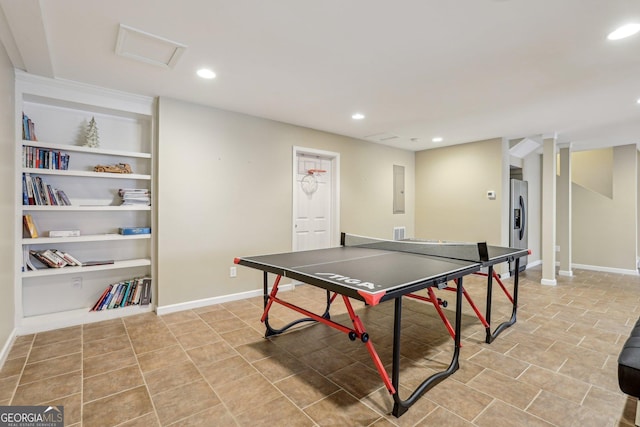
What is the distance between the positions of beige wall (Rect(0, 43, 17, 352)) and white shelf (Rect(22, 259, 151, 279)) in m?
0.20

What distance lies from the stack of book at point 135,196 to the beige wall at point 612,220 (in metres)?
7.79

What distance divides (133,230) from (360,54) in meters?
2.93

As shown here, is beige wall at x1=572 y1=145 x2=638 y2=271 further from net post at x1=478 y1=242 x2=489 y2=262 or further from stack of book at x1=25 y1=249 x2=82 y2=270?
stack of book at x1=25 y1=249 x2=82 y2=270

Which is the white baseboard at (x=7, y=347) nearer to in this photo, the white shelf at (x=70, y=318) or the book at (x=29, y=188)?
the white shelf at (x=70, y=318)

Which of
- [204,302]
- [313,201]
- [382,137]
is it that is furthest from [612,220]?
[204,302]

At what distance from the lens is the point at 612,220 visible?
590 cm

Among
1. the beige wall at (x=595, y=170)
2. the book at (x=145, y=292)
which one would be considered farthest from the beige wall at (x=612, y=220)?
the book at (x=145, y=292)

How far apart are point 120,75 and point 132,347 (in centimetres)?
246

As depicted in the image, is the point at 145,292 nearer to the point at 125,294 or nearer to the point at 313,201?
the point at 125,294

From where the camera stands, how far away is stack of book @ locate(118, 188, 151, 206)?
336 cm

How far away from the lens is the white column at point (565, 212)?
5609 millimetres

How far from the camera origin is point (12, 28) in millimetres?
2092

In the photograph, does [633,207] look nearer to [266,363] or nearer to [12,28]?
[266,363]

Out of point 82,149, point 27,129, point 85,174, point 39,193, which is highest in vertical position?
point 27,129
